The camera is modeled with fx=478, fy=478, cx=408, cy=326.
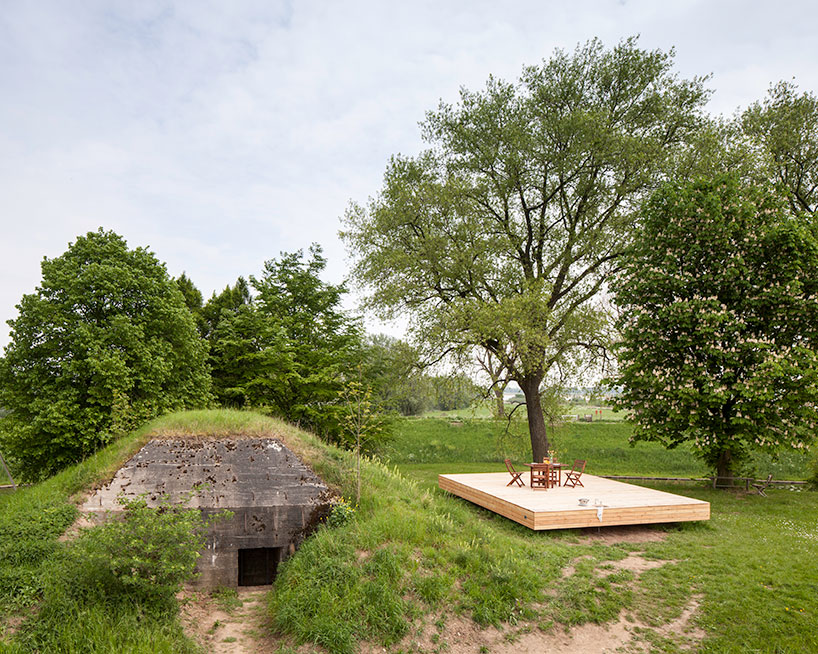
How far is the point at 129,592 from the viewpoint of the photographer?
5.98 metres

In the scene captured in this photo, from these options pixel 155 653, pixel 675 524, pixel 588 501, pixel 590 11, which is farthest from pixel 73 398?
pixel 590 11

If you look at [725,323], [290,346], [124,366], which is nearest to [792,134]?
[725,323]

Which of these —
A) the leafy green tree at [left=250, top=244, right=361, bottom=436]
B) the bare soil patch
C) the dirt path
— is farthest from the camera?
the leafy green tree at [left=250, top=244, right=361, bottom=436]

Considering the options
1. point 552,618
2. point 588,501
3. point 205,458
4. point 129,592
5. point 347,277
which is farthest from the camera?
point 347,277

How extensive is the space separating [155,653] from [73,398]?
880cm

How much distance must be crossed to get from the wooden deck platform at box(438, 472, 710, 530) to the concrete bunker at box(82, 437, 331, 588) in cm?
421

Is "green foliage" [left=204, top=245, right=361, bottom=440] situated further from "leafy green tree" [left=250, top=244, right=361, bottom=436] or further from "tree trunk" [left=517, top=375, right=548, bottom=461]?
"tree trunk" [left=517, top=375, right=548, bottom=461]

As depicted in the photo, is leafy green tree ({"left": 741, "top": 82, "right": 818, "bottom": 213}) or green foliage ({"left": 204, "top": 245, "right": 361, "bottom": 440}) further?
green foliage ({"left": 204, "top": 245, "right": 361, "bottom": 440})

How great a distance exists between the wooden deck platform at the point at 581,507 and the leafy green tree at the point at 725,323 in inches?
98.2

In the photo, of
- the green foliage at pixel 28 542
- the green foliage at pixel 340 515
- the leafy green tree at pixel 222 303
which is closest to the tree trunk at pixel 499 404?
the green foliage at pixel 340 515

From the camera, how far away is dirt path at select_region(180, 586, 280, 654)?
242 inches

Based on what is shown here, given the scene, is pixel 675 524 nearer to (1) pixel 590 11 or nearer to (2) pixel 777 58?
(1) pixel 590 11

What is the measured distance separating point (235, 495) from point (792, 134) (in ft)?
68.1

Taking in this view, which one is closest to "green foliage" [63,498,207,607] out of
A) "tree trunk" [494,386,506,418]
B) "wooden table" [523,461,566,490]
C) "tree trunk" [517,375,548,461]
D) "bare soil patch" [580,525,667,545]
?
"bare soil patch" [580,525,667,545]
